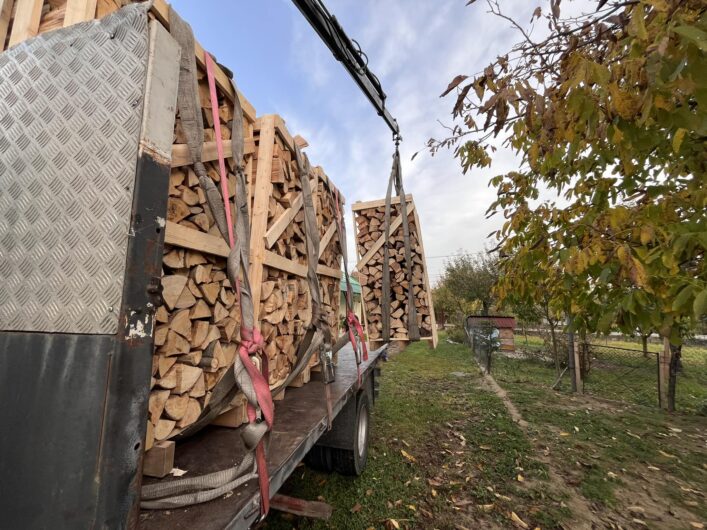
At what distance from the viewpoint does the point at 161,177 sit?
3.91ft

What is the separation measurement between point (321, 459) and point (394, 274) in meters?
2.44

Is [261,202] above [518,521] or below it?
above

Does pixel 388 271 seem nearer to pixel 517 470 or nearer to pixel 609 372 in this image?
pixel 517 470

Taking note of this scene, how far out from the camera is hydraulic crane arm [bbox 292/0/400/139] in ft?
11.6

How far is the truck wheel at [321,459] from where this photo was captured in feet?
10.6

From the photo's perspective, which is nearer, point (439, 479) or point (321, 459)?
point (321, 459)

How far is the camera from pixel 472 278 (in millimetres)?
19406

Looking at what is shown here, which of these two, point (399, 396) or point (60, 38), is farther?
point (399, 396)

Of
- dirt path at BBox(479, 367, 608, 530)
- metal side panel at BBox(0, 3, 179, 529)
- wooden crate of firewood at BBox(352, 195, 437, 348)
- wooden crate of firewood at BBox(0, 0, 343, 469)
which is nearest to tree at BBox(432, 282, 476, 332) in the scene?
dirt path at BBox(479, 367, 608, 530)

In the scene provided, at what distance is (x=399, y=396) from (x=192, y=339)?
558 cm

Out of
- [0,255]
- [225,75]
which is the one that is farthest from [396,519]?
[225,75]

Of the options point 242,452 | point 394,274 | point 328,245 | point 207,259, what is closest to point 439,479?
point 394,274

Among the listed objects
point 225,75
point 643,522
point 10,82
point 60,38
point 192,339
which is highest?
point 225,75

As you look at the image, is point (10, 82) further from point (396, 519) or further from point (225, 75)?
point (396, 519)
